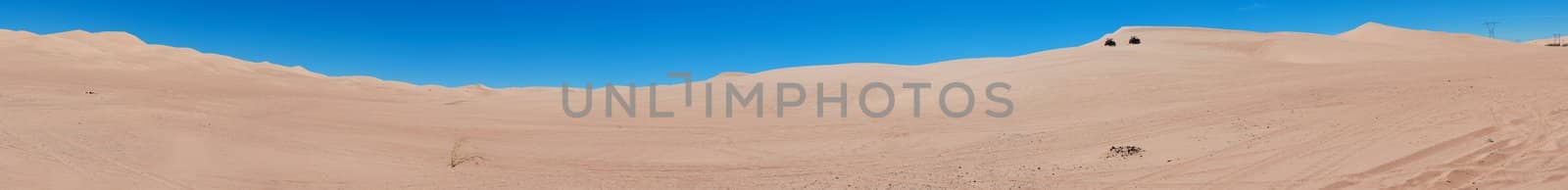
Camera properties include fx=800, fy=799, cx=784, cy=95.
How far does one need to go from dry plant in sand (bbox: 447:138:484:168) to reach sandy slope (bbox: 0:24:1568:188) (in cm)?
10

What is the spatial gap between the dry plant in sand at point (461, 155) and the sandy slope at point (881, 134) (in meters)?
0.10

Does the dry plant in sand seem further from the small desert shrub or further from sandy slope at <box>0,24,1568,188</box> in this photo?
the small desert shrub

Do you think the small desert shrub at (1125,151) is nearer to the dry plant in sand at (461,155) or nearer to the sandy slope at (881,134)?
the sandy slope at (881,134)

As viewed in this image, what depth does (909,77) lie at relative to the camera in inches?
763

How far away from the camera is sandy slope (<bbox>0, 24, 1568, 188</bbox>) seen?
8055 millimetres

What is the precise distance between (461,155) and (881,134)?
6.21 m

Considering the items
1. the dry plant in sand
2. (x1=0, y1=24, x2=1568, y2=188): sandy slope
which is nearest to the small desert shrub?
(x1=0, y1=24, x2=1568, y2=188): sandy slope

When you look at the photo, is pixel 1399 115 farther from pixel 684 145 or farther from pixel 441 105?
pixel 441 105

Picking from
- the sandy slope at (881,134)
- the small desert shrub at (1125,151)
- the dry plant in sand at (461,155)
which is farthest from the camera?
the dry plant in sand at (461,155)

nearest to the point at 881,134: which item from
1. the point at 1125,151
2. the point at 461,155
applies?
the point at 1125,151

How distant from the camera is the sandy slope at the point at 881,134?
8.05 meters

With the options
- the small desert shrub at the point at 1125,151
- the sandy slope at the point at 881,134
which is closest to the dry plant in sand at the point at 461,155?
the sandy slope at the point at 881,134

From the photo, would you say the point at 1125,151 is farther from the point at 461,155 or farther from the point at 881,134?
the point at 461,155

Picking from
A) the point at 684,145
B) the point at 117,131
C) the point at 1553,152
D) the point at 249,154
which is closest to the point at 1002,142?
the point at 684,145
